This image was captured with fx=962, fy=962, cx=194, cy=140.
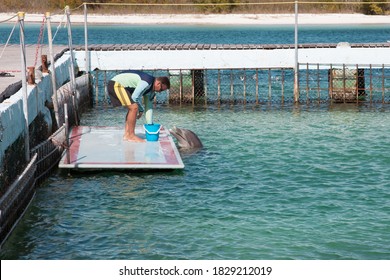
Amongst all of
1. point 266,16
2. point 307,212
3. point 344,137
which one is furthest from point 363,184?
point 266,16

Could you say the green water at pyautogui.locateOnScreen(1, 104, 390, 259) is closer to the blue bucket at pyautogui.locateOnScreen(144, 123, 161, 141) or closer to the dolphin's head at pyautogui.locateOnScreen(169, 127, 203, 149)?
the dolphin's head at pyautogui.locateOnScreen(169, 127, 203, 149)

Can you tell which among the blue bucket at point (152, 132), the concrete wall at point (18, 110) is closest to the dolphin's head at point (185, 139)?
the blue bucket at point (152, 132)

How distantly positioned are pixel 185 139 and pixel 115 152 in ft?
11.0

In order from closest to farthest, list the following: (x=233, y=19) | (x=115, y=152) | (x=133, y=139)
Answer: (x=115, y=152) < (x=133, y=139) < (x=233, y=19)

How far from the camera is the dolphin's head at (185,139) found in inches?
953

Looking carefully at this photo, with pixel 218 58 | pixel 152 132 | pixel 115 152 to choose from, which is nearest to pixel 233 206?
pixel 115 152

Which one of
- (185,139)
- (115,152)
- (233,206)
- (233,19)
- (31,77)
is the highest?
(31,77)

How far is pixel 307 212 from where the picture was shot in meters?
17.8

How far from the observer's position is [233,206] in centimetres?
1831

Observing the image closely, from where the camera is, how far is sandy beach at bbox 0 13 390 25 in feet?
371

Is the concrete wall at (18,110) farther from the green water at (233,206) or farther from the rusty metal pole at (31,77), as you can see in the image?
the green water at (233,206)

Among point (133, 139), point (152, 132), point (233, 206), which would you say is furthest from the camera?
point (152, 132)

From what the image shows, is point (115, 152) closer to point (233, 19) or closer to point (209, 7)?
point (233, 19)
